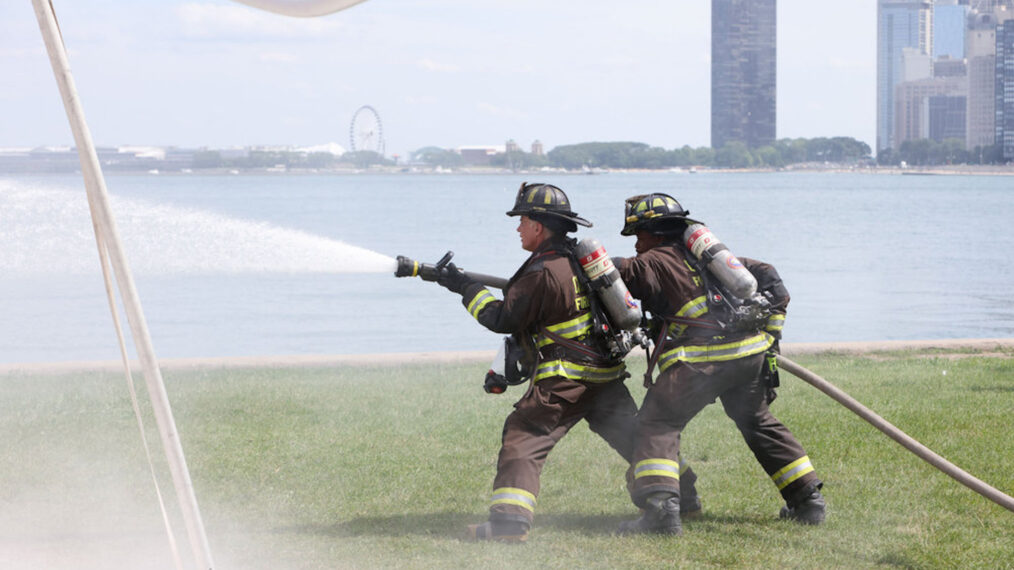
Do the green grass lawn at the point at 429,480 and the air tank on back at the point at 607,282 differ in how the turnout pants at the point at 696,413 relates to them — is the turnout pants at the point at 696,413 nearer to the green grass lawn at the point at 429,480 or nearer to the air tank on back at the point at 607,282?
the green grass lawn at the point at 429,480

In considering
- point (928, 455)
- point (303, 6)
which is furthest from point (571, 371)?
point (303, 6)

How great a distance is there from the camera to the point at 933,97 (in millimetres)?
132125

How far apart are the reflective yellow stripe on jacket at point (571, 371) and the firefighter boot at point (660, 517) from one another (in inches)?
27.4

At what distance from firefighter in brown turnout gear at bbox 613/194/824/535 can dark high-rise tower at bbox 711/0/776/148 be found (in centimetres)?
11561

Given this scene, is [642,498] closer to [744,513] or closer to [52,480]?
[744,513]

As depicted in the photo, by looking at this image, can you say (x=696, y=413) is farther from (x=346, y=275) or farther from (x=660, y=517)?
(x=346, y=275)

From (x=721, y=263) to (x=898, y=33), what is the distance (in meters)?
182

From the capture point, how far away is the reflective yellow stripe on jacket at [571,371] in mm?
6035

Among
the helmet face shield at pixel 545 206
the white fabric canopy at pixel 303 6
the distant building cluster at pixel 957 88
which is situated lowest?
the distant building cluster at pixel 957 88

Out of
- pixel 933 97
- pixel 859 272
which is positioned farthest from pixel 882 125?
pixel 859 272

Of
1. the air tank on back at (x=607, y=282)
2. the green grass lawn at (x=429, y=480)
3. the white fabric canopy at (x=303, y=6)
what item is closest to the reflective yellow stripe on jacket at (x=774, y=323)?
the air tank on back at (x=607, y=282)

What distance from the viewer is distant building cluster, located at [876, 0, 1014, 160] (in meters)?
118

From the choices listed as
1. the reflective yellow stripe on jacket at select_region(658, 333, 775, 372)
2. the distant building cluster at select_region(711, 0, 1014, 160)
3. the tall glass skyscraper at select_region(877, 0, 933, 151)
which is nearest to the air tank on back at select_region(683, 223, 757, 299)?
the reflective yellow stripe on jacket at select_region(658, 333, 775, 372)

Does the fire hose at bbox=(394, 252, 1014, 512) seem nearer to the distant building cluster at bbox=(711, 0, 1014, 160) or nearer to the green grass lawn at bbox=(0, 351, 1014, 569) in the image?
the green grass lawn at bbox=(0, 351, 1014, 569)
